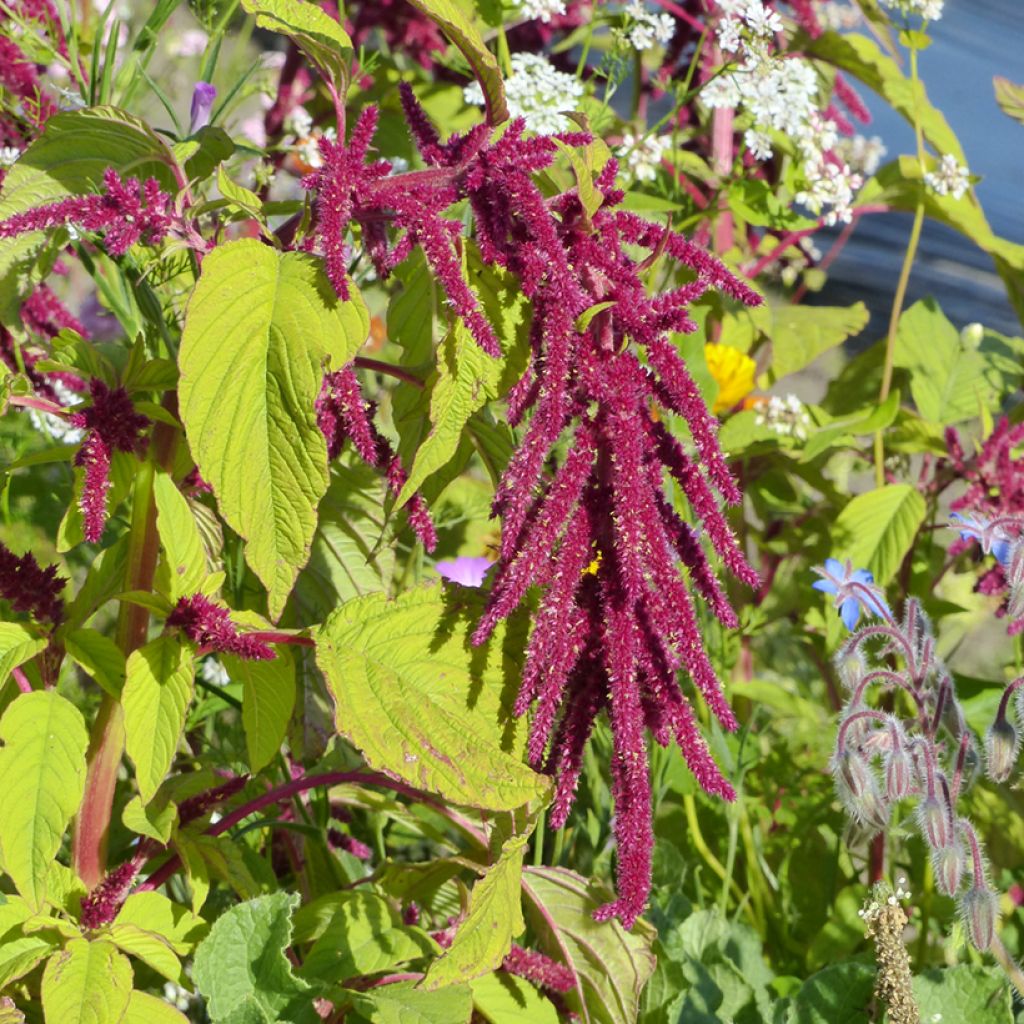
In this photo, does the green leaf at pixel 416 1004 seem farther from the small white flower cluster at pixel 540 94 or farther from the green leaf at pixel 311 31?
the small white flower cluster at pixel 540 94

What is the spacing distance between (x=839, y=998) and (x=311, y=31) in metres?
1.13

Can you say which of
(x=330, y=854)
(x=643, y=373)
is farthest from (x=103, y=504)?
(x=330, y=854)

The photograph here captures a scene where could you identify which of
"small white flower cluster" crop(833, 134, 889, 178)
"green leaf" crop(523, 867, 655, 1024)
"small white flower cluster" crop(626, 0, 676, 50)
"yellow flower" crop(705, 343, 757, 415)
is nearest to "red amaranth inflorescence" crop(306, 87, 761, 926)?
"green leaf" crop(523, 867, 655, 1024)

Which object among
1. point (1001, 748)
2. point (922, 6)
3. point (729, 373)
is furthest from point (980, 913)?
point (922, 6)

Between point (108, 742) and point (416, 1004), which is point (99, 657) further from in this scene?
point (416, 1004)

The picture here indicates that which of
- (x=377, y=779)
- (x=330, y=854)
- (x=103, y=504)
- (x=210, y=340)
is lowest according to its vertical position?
(x=330, y=854)

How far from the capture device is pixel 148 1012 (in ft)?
3.72

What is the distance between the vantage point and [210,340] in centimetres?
95

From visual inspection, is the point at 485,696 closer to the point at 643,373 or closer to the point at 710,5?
the point at 643,373

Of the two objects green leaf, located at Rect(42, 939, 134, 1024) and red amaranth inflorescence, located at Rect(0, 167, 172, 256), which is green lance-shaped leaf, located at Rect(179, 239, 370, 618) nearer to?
red amaranth inflorescence, located at Rect(0, 167, 172, 256)

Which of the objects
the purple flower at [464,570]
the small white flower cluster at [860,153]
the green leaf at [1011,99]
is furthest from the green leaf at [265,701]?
the small white flower cluster at [860,153]

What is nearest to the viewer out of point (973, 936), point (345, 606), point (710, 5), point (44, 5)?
point (345, 606)

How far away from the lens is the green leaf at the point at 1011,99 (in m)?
2.13

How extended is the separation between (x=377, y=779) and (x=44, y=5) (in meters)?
1.04
